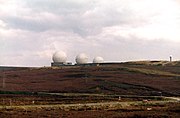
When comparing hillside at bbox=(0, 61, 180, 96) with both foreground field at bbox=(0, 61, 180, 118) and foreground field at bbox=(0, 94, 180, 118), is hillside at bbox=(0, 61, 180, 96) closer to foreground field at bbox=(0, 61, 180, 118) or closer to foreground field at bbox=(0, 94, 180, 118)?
foreground field at bbox=(0, 61, 180, 118)

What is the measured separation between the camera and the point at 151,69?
5856 inches

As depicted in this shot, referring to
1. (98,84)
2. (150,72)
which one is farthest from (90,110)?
(150,72)

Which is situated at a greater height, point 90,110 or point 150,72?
point 150,72

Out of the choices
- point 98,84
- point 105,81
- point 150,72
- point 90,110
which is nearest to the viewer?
point 90,110

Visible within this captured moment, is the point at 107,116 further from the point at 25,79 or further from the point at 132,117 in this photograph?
the point at 25,79

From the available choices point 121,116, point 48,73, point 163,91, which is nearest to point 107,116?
point 121,116

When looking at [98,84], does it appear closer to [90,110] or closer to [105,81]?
[105,81]

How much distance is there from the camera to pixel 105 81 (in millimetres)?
118188

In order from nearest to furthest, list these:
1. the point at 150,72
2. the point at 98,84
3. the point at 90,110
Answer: the point at 90,110 → the point at 98,84 → the point at 150,72

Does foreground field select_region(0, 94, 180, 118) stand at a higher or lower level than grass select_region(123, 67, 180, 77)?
lower

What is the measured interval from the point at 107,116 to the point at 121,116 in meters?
1.92

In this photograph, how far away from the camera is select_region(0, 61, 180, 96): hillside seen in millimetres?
107062

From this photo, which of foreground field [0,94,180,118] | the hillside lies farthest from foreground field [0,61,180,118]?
foreground field [0,94,180,118]

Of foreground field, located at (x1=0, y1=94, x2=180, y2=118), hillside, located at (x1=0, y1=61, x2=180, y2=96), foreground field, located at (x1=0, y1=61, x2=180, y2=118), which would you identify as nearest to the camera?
foreground field, located at (x1=0, y1=94, x2=180, y2=118)
